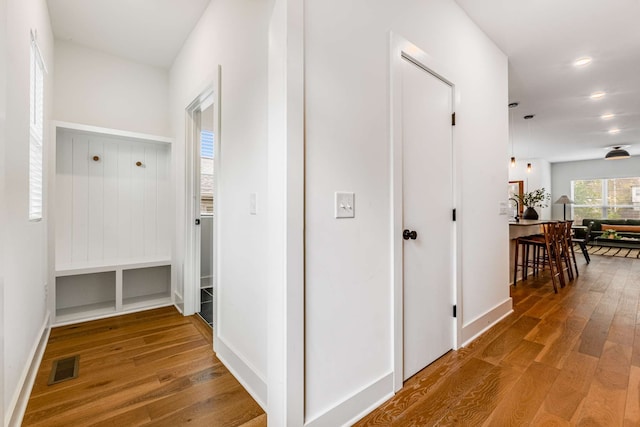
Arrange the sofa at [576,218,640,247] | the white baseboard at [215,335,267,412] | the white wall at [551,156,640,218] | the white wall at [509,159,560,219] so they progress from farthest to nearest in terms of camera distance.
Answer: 1. the white wall at [509,159,560,219]
2. the white wall at [551,156,640,218]
3. the sofa at [576,218,640,247]
4. the white baseboard at [215,335,267,412]

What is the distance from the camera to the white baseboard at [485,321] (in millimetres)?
2321

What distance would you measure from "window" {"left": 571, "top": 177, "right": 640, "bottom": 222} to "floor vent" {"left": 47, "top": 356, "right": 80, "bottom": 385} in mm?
12461

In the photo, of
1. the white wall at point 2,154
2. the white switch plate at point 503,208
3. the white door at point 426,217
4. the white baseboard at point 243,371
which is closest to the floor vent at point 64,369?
the white wall at point 2,154

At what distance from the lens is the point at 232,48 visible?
1.98 m

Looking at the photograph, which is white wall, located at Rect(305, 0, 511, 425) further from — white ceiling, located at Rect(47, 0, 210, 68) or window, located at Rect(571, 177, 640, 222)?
window, located at Rect(571, 177, 640, 222)

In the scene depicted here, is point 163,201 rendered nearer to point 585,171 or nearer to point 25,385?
point 25,385

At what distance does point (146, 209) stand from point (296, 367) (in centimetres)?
287

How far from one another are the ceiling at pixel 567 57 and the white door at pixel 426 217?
3.16 feet

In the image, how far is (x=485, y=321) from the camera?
2559mm

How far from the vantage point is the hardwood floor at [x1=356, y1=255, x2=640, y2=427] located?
1514mm

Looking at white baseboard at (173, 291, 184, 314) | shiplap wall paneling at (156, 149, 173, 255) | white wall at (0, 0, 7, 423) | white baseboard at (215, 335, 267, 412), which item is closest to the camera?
white wall at (0, 0, 7, 423)

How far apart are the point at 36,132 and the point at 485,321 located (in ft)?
12.5

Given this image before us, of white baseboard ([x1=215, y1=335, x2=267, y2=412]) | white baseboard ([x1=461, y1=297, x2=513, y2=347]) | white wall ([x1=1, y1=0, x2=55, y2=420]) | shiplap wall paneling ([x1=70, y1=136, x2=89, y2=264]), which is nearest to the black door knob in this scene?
white baseboard ([x1=461, y1=297, x2=513, y2=347])

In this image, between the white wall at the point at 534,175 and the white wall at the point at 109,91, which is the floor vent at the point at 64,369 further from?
the white wall at the point at 534,175
